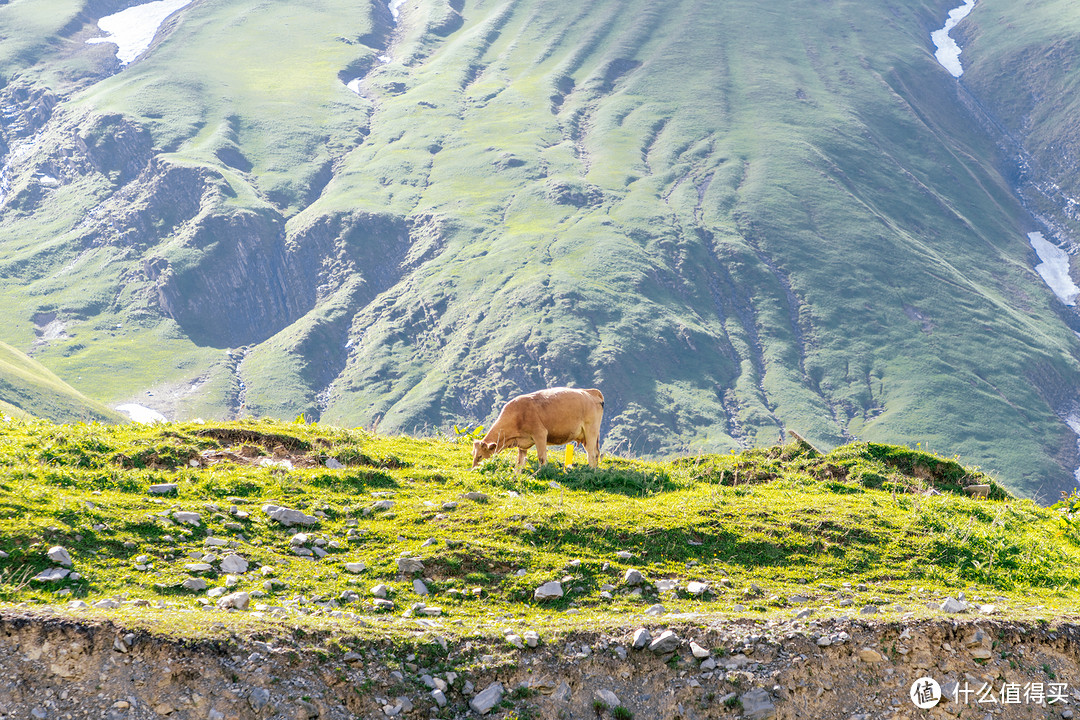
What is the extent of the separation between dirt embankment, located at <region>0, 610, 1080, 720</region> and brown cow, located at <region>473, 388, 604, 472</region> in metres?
9.33

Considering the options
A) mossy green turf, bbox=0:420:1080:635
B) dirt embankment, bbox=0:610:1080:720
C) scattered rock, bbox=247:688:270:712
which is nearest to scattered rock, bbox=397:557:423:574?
mossy green turf, bbox=0:420:1080:635

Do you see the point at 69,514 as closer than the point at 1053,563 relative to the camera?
Yes

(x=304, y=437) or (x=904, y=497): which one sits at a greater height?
(x=904, y=497)

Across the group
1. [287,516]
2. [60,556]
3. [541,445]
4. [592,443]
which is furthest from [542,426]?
[60,556]

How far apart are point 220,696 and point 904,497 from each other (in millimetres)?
14002

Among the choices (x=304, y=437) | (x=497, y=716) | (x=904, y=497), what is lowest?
(x=304, y=437)

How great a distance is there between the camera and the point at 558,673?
436 inches

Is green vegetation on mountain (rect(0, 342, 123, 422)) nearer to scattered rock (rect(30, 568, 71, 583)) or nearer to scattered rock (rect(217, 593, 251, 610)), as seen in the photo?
scattered rock (rect(30, 568, 71, 583))

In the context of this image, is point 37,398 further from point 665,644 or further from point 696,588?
point 665,644

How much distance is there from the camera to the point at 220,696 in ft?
32.7

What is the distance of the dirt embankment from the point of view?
9.86 m

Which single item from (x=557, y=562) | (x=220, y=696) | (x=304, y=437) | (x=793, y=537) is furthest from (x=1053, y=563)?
(x=304, y=437)

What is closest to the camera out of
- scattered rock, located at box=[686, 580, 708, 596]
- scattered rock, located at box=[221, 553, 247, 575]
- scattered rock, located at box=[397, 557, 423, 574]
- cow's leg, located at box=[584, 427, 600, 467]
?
scattered rock, located at box=[221, 553, 247, 575]

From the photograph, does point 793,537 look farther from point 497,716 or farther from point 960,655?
point 497,716
